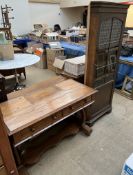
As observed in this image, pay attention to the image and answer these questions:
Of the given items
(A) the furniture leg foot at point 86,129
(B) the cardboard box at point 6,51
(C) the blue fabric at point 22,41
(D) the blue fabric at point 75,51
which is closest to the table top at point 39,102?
(A) the furniture leg foot at point 86,129

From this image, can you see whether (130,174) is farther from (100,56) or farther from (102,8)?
(102,8)

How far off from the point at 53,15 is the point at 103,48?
6.14 meters

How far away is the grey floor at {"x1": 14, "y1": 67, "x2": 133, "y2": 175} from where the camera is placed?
148 centimetres

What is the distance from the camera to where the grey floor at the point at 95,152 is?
4.84 ft

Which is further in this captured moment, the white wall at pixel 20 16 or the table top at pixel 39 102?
the white wall at pixel 20 16

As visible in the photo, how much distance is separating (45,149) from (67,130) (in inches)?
14.8

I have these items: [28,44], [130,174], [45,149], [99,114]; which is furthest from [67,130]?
[28,44]

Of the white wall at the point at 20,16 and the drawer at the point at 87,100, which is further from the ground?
the white wall at the point at 20,16

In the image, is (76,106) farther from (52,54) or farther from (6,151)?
(52,54)

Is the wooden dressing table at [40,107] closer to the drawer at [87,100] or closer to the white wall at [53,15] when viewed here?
the drawer at [87,100]

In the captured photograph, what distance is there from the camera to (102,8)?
1410 millimetres

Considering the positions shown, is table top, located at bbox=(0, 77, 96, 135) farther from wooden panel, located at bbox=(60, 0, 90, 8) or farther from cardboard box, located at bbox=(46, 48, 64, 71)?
wooden panel, located at bbox=(60, 0, 90, 8)

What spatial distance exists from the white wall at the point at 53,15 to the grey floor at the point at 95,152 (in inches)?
230

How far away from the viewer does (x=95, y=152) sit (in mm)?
1661
